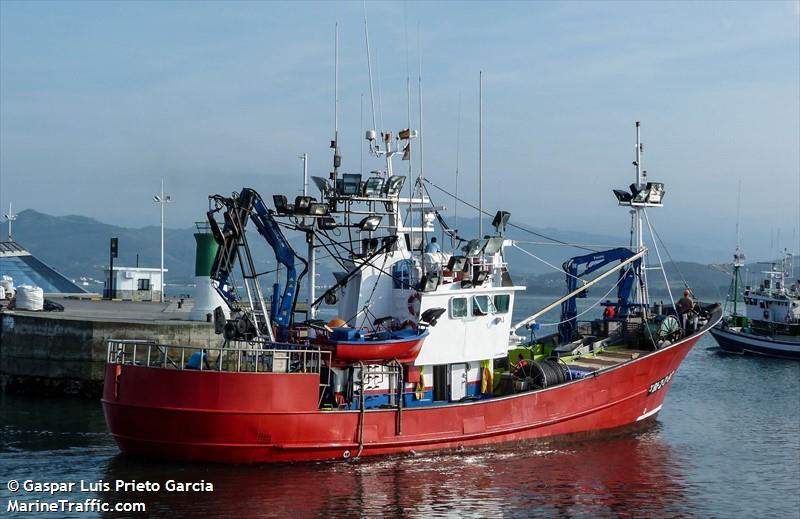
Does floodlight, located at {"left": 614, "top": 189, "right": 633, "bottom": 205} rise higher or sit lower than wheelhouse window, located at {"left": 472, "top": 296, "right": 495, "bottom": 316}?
higher

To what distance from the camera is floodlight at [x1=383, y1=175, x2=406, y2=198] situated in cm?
2234

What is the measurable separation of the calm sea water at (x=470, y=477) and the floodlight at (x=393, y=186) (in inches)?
246

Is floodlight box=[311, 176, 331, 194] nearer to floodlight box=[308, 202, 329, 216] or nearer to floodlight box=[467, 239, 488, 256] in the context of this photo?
floodlight box=[308, 202, 329, 216]

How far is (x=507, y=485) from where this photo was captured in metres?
19.5

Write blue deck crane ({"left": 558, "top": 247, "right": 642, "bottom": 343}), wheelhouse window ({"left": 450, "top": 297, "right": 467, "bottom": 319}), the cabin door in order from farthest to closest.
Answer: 1. blue deck crane ({"left": 558, "top": 247, "right": 642, "bottom": 343})
2. the cabin door
3. wheelhouse window ({"left": 450, "top": 297, "right": 467, "bottom": 319})

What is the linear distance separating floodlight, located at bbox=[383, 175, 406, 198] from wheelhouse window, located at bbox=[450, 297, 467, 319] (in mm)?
2925

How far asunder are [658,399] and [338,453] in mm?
11553

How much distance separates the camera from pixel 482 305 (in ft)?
74.9

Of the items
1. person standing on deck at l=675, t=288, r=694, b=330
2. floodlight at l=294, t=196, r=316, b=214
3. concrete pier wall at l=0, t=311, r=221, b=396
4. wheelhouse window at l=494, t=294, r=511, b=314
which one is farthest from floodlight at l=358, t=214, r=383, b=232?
concrete pier wall at l=0, t=311, r=221, b=396

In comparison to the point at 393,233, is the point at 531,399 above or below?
below

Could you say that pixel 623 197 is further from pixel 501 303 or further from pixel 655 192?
pixel 501 303

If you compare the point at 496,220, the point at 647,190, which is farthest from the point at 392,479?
the point at 647,190

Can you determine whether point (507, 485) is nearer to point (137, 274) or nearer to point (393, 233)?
point (393, 233)

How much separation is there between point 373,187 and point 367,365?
14.3 feet
